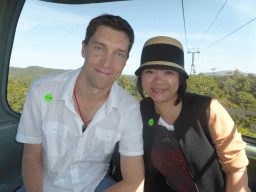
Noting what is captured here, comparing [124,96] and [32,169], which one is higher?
[124,96]

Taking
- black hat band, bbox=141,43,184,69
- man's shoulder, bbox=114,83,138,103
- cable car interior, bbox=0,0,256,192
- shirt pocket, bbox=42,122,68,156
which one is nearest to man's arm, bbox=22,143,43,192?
shirt pocket, bbox=42,122,68,156

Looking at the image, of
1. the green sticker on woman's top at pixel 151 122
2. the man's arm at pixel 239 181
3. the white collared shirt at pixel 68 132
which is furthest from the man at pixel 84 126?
the man's arm at pixel 239 181

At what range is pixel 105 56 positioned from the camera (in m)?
1.40

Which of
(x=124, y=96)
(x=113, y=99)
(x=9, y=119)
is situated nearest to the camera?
(x=113, y=99)

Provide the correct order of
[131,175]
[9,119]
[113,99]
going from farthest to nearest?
[9,119] < [113,99] < [131,175]

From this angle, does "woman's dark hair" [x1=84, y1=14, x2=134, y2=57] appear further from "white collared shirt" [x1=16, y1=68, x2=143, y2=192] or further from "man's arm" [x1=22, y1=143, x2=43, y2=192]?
"man's arm" [x1=22, y1=143, x2=43, y2=192]

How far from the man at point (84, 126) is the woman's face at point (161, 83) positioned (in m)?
0.26

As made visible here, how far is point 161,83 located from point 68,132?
3.08ft

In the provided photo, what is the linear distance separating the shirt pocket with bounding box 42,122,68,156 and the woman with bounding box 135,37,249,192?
0.77 metres

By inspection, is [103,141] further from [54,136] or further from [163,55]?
[163,55]

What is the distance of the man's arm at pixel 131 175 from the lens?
1.36 meters

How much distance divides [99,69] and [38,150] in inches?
35.4

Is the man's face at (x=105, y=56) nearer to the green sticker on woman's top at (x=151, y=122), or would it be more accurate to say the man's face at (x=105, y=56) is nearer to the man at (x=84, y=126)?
the man at (x=84, y=126)

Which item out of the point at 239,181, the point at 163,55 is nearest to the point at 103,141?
the point at 163,55
